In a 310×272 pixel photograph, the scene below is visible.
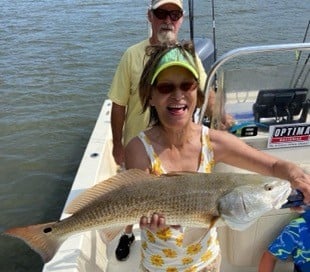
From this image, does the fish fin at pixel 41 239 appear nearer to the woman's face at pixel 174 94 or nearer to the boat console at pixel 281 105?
the woman's face at pixel 174 94

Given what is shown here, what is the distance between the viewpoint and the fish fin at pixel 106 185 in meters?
1.78

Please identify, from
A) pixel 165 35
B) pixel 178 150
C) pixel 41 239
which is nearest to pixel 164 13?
pixel 165 35

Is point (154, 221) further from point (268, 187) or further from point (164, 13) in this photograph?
point (164, 13)

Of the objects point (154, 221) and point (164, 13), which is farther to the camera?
Result: point (164, 13)

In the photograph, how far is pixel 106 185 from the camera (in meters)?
1.82

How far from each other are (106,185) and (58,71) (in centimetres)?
777

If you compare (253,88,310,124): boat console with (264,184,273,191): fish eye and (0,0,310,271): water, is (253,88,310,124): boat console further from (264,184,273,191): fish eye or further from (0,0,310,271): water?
(0,0,310,271): water

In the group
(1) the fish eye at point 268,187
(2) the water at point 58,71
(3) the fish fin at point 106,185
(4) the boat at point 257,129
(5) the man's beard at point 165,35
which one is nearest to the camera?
(1) the fish eye at point 268,187

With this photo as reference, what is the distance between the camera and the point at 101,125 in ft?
14.1

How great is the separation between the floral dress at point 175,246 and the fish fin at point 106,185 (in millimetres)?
104

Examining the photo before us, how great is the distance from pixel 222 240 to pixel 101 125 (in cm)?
189

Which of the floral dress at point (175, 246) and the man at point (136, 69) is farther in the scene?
the man at point (136, 69)

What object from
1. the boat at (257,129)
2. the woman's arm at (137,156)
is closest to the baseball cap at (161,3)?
the boat at (257,129)

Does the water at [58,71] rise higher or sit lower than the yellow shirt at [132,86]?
lower
